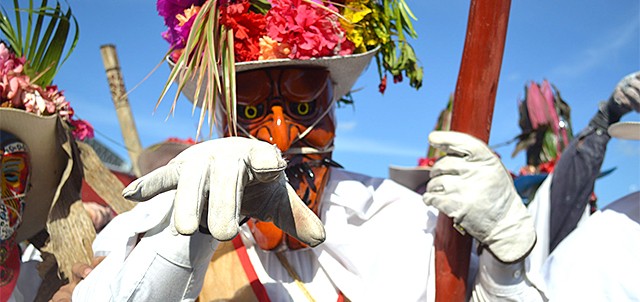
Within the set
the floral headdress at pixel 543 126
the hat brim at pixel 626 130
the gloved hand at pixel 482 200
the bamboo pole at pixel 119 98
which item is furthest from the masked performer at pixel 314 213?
the floral headdress at pixel 543 126

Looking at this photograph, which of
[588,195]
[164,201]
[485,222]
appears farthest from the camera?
[588,195]

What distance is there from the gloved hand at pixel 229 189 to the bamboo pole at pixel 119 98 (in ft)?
8.69

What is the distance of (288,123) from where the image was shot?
7.25 feet

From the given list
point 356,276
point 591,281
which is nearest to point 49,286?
point 356,276

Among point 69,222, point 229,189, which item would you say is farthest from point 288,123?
point 69,222

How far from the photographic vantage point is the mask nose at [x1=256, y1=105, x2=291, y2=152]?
7.07 feet

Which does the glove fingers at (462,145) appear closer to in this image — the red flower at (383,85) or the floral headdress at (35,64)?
the red flower at (383,85)

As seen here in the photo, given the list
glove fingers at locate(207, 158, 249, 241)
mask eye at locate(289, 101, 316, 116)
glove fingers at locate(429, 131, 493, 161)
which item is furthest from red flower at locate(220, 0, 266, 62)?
glove fingers at locate(207, 158, 249, 241)

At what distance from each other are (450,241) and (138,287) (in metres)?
1.01

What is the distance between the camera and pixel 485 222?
1.96m

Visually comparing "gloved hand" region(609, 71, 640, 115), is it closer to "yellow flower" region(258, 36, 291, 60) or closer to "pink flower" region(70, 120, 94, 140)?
"yellow flower" region(258, 36, 291, 60)

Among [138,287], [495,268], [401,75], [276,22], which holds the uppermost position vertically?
[276,22]

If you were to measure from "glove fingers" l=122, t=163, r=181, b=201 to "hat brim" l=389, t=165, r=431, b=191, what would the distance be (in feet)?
9.20

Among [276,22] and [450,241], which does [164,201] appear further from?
[450,241]
